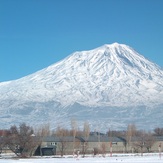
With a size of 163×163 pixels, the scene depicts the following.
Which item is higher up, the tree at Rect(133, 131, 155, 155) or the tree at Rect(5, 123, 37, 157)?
the tree at Rect(133, 131, 155, 155)

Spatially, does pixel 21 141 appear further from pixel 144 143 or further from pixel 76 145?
pixel 144 143

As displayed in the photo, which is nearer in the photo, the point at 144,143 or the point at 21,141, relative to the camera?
the point at 21,141

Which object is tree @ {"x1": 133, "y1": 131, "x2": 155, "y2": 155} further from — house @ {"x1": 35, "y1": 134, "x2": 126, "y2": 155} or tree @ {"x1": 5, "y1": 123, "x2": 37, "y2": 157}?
tree @ {"x1": 5, "y1": 123, "x2": 37, "y2": 157}

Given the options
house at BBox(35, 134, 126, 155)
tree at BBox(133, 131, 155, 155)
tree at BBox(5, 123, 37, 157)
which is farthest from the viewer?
tree at BBox(133, 131, 155, 155)

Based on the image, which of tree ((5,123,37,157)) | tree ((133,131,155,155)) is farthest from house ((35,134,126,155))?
tree ((5,123,37,157))

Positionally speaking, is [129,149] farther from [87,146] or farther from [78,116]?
[78,116]

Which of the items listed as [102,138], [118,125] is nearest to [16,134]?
[102,138]

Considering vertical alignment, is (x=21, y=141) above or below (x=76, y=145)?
below

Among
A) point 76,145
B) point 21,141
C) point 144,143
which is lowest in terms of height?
point 21,141

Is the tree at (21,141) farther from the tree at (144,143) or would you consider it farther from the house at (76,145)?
the tree at (144,143)

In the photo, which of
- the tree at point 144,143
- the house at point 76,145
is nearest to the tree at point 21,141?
the house at point 76,145

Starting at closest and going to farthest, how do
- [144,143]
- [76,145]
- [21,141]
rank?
1. [21,141]
2. [76,145]
3. [144,143]

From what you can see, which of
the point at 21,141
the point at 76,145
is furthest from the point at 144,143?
the point at 21,141

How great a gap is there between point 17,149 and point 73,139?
1387cm
